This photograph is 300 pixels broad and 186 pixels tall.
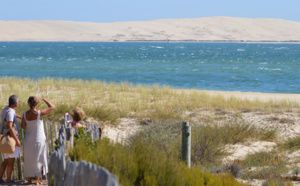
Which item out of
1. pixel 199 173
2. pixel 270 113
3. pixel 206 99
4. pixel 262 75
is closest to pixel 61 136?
pixel 199 173

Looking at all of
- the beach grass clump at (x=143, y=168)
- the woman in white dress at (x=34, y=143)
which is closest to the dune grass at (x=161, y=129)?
the beach grass clump at (x=143, y=168)

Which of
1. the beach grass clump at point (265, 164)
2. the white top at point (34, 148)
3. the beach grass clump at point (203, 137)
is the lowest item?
the beach grass clump at point (265, 164)

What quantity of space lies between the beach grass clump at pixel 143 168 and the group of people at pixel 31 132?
58.7 inches

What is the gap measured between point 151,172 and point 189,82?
30.6m

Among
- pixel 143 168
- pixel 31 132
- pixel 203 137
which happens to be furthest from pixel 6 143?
pixel 203 137

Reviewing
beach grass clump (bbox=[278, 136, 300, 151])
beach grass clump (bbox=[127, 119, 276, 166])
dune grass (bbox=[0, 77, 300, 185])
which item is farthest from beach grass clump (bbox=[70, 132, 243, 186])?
beach grass clump (bbox=[278, 136, 300, 151])

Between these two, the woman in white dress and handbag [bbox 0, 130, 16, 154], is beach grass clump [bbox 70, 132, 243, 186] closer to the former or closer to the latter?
the woman in white dress

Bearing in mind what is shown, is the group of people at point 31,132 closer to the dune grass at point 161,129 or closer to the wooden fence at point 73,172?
the wooden fence at point 73,172

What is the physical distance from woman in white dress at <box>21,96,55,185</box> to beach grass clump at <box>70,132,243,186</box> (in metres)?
1.49

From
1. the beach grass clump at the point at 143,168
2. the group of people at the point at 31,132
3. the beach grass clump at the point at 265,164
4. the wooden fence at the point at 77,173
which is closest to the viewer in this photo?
the wooden fence at the point at 77,173

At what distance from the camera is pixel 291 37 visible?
198 meters

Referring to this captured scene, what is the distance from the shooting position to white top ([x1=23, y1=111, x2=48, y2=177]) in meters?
6.79

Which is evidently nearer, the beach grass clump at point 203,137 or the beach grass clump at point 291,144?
the beach grass clump at point 203,137

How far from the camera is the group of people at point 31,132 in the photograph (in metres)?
6.66
